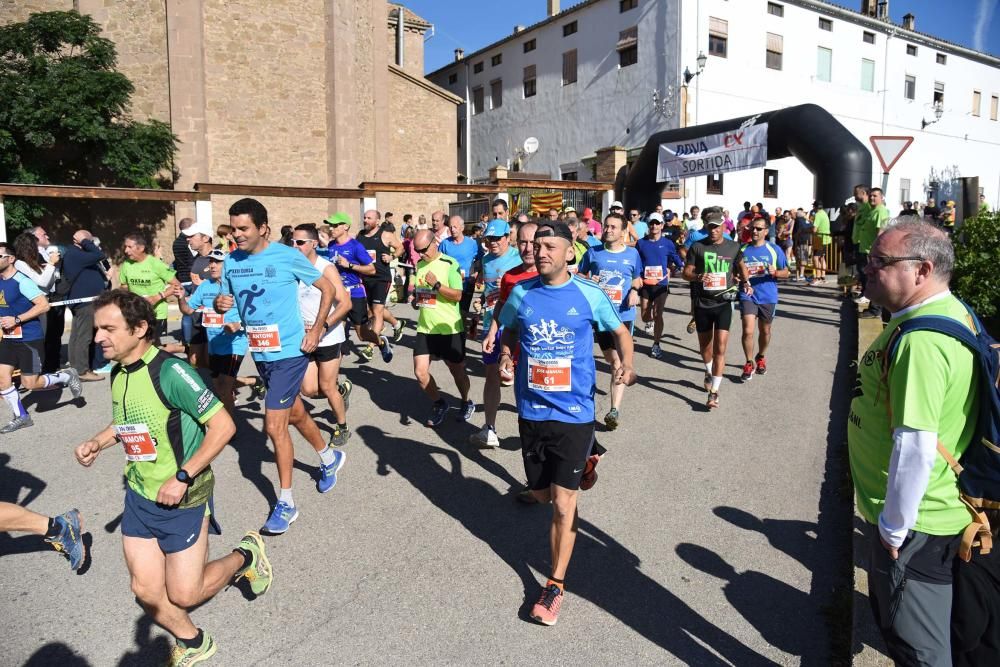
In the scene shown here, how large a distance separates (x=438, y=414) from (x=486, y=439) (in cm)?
99

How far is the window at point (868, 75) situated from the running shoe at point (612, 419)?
35206 mm

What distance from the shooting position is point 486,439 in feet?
21.3

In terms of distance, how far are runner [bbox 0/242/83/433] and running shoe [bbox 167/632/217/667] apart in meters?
5.43

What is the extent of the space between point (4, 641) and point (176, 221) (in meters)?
18.9

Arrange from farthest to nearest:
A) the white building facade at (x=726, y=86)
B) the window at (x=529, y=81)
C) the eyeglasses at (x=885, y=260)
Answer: the window at (x=529, y=81) → the white building facade at (x=726, y=86) → the eyeglasses at (x=885, y=260)

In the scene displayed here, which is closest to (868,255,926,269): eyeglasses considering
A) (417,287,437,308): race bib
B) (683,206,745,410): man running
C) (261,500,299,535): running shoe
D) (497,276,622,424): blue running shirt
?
(497,276,622,424): blue running shirt

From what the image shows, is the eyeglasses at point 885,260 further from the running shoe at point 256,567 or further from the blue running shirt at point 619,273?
the blue running shirt at point 619,273

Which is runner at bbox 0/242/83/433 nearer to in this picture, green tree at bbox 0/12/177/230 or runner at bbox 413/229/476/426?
runner at bbox 413/229/476/426

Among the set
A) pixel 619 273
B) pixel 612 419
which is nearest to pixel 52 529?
pixel 612 419

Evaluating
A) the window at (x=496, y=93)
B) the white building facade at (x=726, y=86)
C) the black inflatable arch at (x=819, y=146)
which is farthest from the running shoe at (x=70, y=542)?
the window at (x=496, y=93)

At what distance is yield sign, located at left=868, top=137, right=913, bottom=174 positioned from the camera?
959 cm

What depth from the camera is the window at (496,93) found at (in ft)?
131

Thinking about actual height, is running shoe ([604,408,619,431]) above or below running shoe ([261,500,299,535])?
above

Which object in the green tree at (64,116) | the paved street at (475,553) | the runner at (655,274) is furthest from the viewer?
the green tree at (64,116)
